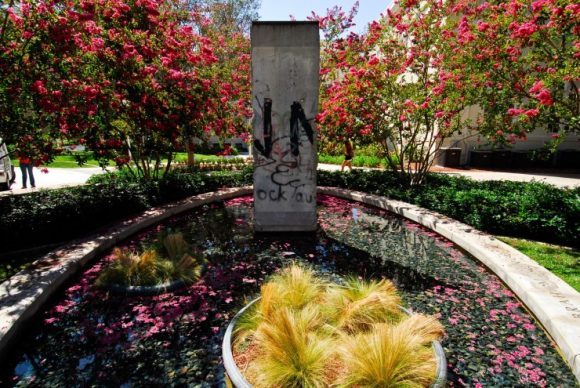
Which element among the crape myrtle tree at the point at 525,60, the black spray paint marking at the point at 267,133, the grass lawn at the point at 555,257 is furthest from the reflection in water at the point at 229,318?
the crape myrtle tree at the point at 525,60

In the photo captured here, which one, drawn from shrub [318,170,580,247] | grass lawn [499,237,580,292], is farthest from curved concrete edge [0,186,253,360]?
shrub [318,170,580,247]

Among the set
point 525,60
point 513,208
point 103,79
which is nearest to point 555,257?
point 513,208

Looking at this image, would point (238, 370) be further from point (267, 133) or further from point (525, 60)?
point (525, 60)

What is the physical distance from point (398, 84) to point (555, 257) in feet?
23.6

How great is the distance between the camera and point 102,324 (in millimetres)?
4766

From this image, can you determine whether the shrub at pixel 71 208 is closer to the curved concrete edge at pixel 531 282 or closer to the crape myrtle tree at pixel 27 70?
the crape myrtle tree at pixel 27 70

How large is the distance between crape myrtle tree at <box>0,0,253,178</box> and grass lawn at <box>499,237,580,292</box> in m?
9.00

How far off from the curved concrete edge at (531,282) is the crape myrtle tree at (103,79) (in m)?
7.72

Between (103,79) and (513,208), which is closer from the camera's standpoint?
(513,208)

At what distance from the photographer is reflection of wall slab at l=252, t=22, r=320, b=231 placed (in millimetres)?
8125

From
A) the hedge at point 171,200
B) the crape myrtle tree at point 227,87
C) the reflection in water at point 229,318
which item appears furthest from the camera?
the crape myrtle tree at point 227,87

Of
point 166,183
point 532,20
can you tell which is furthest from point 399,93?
point 166,183

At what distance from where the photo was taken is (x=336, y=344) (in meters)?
3.62

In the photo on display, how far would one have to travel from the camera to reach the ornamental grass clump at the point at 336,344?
3.19 metres
